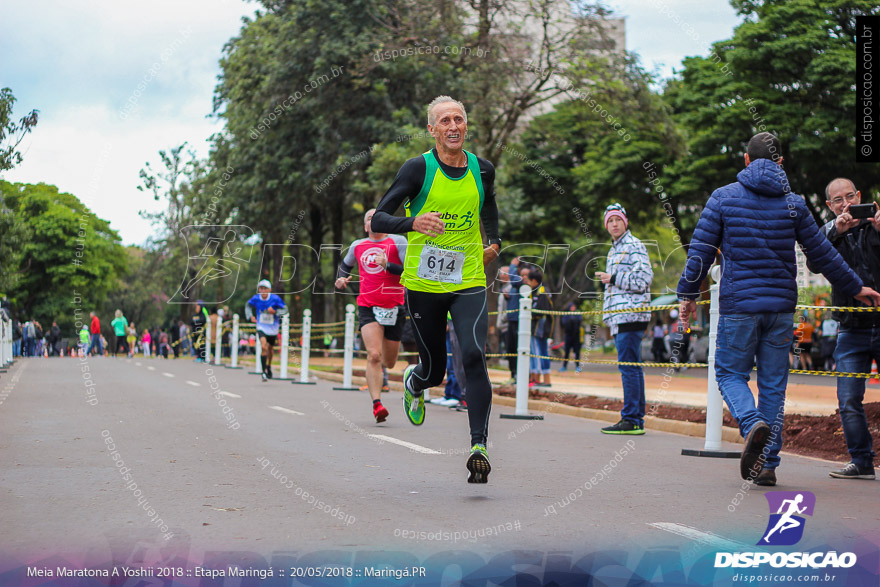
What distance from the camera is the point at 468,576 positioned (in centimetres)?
412

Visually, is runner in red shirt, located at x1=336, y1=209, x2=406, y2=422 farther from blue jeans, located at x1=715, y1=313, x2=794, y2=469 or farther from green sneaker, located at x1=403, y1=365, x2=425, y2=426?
blue jeans, located at x1=715, y1=313, x2=794, y2=469

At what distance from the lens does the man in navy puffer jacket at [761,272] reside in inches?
267

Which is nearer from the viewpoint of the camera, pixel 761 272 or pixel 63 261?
pixel 761 272

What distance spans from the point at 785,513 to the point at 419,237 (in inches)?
101

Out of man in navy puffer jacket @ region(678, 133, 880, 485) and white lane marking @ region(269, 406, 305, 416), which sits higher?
man in navy puffer jacket @ region(678, 133, 880, 485)

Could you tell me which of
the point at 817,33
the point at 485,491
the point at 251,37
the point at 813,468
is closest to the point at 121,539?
the point at 485,491

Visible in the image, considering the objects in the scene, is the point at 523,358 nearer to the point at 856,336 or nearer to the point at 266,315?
the point at 856,336

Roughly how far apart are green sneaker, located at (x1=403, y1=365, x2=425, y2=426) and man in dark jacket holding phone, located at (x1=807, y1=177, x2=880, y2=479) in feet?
9.86

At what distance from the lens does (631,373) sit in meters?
10.4

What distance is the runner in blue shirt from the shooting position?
20.1m
